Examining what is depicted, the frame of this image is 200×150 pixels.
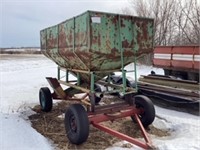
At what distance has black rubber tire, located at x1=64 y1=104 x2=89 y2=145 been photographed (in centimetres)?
395

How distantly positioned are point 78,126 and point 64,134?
0.80 meters

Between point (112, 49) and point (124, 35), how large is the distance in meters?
0.35

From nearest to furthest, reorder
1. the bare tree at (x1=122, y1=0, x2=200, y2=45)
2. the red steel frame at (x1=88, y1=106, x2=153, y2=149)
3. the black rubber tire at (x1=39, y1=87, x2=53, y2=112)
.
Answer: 1. the red steel frame at (x1=88, y1=106, x2=153, y2=149)
2. the black rubber tire at (x1=39, y1=87, x2=53, y2=112)
3. the bare tree at (x1=122, y1=0, x2=200, y2=45)

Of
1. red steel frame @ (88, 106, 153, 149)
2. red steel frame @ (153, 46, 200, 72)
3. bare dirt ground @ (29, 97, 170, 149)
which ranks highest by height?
red steel frame @ (153, 46, 200, 72)

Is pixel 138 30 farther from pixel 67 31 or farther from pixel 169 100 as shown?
pixel 169 100

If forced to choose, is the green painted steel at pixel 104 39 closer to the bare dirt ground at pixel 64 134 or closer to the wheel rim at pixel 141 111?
the wheel rim at pixel 141 111

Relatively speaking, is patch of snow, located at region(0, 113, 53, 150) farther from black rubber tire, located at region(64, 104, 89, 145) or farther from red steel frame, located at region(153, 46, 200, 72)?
red steel frame, located at region(153, 46, 200, 72)

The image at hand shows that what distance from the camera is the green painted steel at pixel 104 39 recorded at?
4086 millimetres

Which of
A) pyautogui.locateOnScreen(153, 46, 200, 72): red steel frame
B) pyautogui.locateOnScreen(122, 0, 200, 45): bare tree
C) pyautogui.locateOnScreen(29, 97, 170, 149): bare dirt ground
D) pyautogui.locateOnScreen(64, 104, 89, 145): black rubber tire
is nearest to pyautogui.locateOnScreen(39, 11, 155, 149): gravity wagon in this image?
pyautogui.locateOnScreen(64, 104, 89, 145): black rubber tire

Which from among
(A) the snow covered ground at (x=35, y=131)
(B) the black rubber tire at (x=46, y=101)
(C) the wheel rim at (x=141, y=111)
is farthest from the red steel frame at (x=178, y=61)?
(B) the black rubber tire at (x=46, y=101)

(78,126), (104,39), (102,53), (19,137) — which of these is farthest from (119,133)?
(19,137)

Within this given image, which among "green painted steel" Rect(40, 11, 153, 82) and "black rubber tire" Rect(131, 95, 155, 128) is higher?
"green painted steel" Rect(40, 11, 153, 82)

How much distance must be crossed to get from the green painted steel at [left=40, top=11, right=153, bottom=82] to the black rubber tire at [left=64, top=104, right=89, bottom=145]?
0.90 m

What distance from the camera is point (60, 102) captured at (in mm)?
7074
